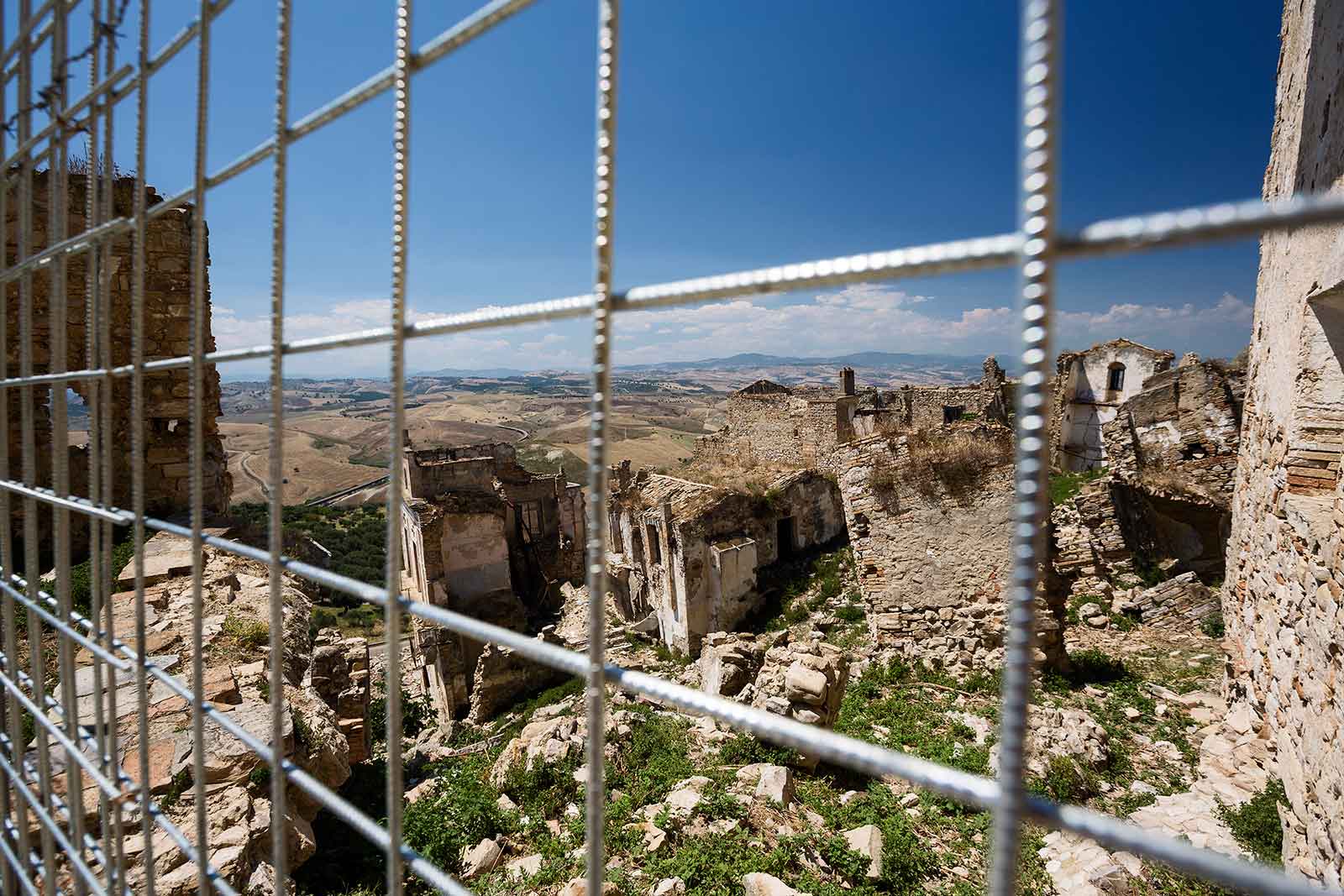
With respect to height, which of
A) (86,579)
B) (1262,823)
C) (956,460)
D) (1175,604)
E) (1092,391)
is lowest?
(1262,823)

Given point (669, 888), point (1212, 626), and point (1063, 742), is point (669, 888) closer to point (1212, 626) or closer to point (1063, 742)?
point (1063, 742)

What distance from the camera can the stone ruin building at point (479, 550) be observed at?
37.8 feet

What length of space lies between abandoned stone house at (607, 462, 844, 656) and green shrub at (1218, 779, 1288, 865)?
7809 millimetres

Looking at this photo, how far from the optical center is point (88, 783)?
3.21 metres

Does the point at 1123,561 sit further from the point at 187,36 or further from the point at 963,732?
the point at 187,36

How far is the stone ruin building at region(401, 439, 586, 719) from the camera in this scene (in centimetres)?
1152

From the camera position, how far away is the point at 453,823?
5160 millimetres

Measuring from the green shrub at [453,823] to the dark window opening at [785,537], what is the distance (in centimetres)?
902

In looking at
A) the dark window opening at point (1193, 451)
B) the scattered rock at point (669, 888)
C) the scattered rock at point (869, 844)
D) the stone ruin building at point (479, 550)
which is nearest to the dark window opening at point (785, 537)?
the stone ruin building at point (479, 550)

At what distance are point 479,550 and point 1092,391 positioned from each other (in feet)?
67.3

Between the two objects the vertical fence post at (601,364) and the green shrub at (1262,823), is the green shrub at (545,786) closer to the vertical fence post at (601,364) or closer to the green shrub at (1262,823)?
the green shrub at (1262,823)

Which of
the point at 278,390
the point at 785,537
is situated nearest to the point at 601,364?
the point at 278,390

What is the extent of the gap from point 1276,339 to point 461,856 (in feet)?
24.5

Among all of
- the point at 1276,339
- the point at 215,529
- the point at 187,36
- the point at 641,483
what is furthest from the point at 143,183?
the point at 641,483
